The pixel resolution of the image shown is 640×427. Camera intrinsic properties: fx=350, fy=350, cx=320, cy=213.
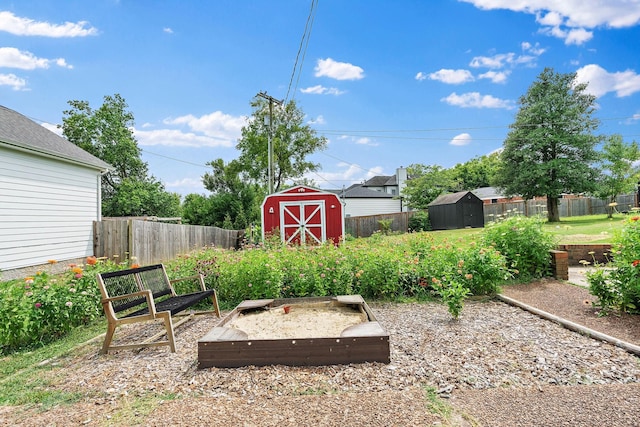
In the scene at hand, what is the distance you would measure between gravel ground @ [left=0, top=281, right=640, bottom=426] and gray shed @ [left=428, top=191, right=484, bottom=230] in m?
19.6

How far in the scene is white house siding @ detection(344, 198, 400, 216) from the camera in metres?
38.7

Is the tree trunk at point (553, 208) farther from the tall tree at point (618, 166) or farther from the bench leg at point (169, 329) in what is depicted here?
the bench leg at point (169, 329)

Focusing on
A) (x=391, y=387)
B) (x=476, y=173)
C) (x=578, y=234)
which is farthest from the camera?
(x=476, y=173)

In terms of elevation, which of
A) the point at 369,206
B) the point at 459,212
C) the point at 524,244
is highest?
the point at 369,206

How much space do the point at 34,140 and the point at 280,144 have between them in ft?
60.2

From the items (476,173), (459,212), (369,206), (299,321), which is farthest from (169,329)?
(476,173)

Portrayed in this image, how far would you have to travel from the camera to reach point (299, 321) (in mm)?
3916

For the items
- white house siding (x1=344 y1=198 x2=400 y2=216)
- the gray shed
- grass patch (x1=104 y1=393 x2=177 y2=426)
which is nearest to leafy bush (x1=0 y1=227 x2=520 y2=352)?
grass patch (x1=104 y1=393 x2=177 y2=426)

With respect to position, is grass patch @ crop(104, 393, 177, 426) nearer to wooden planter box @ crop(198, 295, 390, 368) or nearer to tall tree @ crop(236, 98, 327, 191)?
wooden planter box @ crop(198, 295, 390, 368)

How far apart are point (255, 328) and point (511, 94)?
80.9ft

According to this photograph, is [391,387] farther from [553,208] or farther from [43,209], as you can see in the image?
[553,208]

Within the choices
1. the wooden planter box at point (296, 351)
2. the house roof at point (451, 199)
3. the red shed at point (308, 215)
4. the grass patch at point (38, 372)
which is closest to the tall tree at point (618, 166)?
the house roof at point (451, 199)

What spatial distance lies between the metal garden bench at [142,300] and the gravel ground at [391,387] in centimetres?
21

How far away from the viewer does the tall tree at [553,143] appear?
1961 cm
